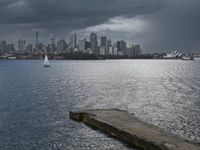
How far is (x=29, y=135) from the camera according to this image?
46.2 meters

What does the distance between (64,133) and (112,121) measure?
700 centimetres

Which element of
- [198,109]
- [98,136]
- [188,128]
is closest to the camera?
[98,136]

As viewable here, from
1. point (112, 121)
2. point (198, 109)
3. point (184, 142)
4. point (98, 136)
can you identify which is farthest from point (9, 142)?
point (198, 109)

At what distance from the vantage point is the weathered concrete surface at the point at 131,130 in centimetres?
3806

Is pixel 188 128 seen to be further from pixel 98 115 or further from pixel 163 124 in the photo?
pixel 98 115

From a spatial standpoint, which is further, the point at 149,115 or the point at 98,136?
the point at 149,115

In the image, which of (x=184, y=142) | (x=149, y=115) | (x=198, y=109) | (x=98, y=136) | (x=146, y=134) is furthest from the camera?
(x=198, y=109)

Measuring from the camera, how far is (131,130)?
4444cm

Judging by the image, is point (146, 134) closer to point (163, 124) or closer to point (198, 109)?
point (163, 124)

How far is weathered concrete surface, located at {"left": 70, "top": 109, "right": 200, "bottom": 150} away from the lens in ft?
125

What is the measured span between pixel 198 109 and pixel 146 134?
28306mm

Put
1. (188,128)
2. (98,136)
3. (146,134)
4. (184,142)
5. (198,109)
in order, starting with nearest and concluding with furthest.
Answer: (184,142) < (146,134) < (98,136) < (188,128) < (198,109)

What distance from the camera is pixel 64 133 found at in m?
47.7

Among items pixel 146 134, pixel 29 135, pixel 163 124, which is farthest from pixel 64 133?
pixel 163 124
